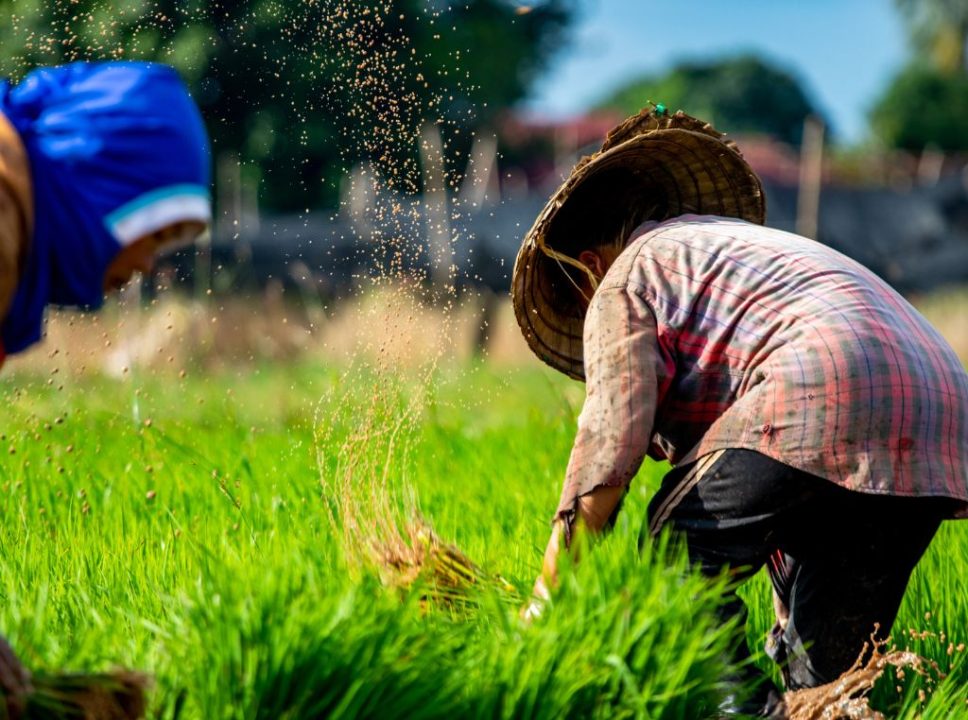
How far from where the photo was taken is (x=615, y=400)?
102 inches

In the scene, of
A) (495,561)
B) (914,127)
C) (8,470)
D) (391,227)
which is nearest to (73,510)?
(8,470)

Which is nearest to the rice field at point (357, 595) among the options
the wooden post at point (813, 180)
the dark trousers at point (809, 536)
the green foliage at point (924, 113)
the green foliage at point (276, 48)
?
the dark trousers at point (809, 536)

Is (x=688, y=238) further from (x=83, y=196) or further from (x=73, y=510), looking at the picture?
(x=73, y=510)

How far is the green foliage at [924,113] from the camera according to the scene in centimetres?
3947

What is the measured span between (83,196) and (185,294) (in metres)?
12.0

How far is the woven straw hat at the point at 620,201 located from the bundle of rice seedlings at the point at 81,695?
1364mm

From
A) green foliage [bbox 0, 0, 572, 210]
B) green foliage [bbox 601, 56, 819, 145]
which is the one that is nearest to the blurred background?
green foliage [bbox 0, 0, 572, 210]

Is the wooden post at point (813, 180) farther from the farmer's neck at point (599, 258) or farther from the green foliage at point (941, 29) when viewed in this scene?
the green foliage at point (941, 29)

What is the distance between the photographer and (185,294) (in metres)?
13.7

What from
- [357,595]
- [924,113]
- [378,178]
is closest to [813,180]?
[378,178]

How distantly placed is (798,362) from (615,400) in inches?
14.9

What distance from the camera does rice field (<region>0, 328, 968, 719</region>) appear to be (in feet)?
7.00

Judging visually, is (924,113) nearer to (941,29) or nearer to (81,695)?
(941,29)

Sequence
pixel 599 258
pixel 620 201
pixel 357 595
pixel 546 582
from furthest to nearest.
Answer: pixel 620 201, pixel 599 258, pixel 546 582, pixel 357 595
